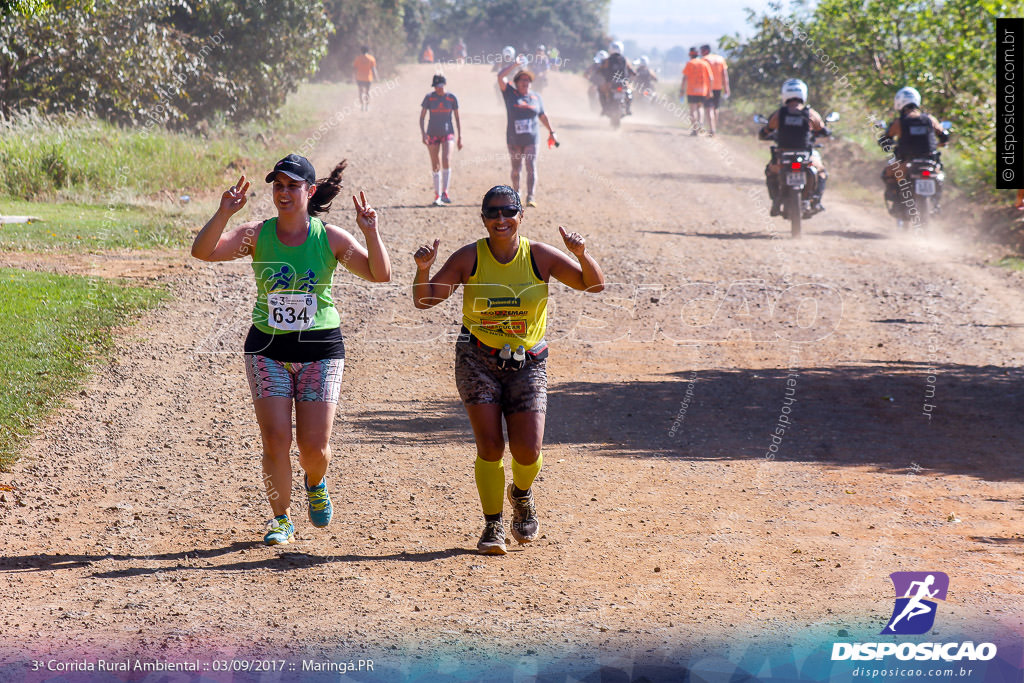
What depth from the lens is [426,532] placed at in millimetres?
6656

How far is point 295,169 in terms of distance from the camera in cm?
596

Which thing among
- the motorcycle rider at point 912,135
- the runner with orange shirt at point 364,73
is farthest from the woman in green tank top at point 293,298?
the runner with orange shirt at point 364,73

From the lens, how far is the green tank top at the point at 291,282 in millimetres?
5934

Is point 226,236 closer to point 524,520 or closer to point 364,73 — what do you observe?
point 524,520

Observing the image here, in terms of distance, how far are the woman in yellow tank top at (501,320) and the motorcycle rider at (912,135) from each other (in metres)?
11.5

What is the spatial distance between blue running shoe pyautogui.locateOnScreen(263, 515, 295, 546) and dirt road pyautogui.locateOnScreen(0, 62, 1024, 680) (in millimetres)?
55

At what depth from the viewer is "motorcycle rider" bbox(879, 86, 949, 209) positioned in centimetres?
1614

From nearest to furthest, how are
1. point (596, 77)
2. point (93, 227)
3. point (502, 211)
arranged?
point (502, 211) → point (93, 227) → point (596, 77)

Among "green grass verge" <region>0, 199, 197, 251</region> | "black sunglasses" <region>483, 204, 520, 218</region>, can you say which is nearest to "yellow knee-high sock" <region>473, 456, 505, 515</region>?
"black sunglasses" <region>483, 204, 520, 218</region>

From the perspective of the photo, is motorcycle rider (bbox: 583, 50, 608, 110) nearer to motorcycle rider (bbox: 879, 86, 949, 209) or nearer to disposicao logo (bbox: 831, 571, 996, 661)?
motorcycle rider (bbox: 879, 86, 949, 209)

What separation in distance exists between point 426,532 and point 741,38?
2793 cm

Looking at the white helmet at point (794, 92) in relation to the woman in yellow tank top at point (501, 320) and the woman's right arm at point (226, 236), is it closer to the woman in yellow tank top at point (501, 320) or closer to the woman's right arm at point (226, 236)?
the woman in yellow tank top at point (501, 320)
